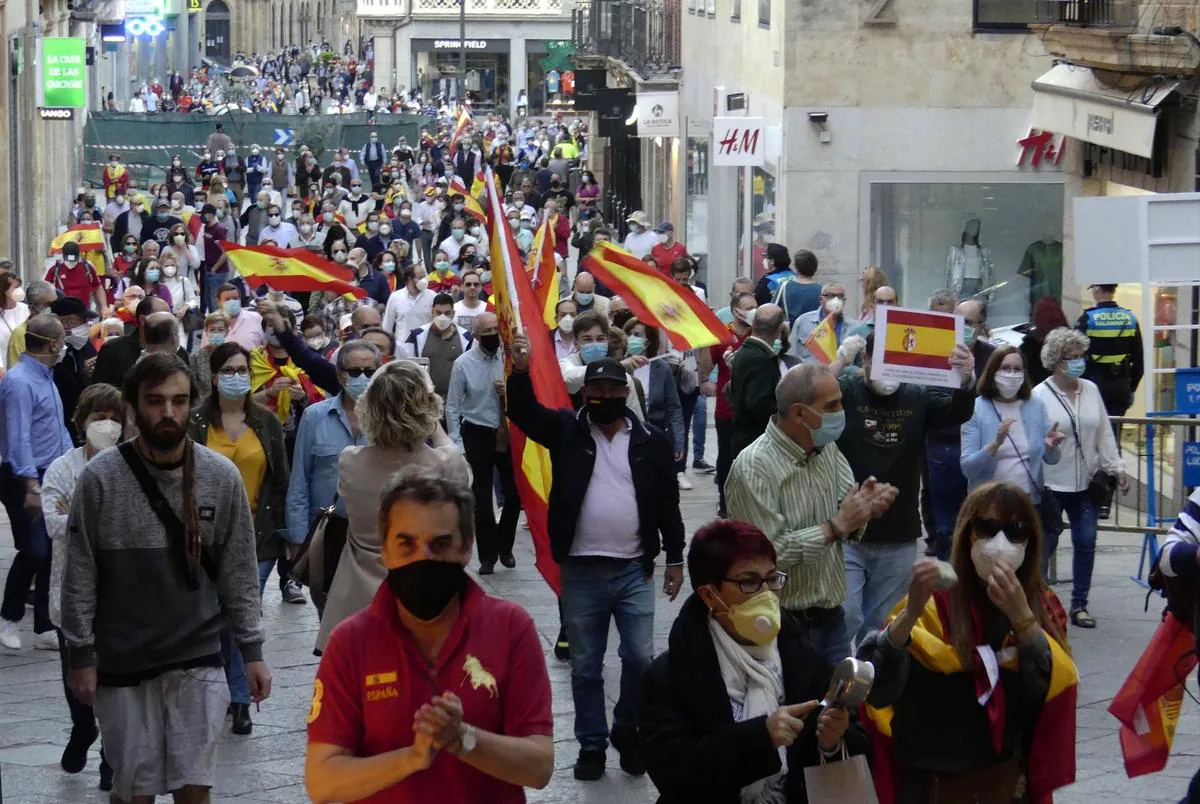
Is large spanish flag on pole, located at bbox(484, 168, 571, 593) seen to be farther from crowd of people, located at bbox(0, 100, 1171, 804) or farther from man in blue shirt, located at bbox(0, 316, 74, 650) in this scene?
man in blue shirt, located at bbox(0, 316, 74, 650)

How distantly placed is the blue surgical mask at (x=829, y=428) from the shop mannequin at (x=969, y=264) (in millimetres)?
15647

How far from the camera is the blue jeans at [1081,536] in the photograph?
37.0ft

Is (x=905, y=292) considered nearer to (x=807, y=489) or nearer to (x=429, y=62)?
(x=807, y=489)

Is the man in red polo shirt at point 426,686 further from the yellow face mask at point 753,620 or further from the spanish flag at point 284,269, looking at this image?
the spanish flag at point 284,269

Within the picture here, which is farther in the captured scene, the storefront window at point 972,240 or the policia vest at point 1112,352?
the storefront window at point 972,240

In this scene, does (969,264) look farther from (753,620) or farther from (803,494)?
(753,620)

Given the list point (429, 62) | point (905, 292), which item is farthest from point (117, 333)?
point (429, 62)

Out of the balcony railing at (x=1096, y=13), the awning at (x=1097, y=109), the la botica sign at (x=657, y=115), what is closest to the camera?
the awning at (x=1097, y=109)

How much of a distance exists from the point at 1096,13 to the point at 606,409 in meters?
10.8

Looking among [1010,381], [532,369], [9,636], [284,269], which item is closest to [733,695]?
[532,369]

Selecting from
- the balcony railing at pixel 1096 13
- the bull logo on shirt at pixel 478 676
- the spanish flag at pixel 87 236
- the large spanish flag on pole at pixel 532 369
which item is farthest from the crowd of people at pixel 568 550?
the spanish flag at pixel 87 236

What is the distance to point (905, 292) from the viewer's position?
23062mm

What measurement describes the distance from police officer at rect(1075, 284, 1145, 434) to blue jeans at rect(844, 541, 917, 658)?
17.0 ft

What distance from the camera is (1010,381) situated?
11.0 metres
